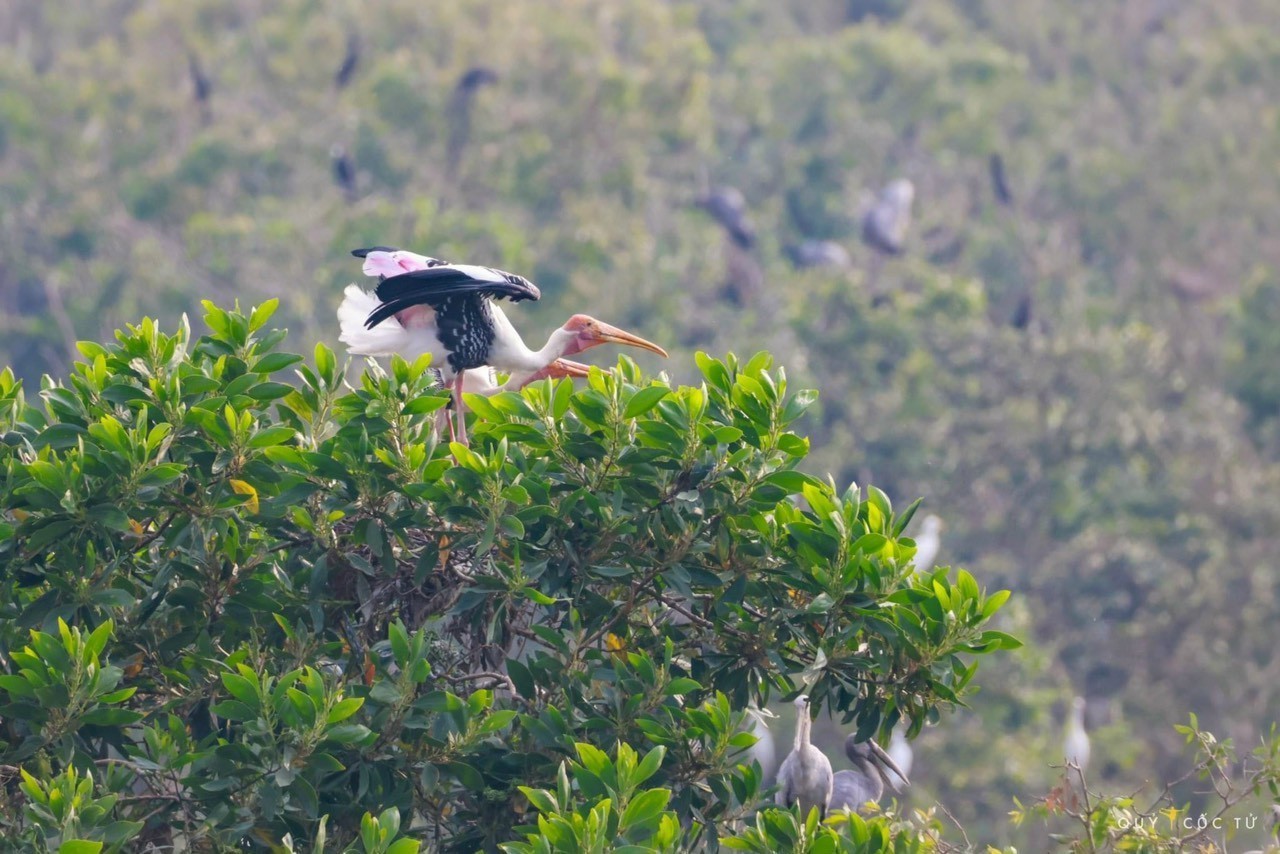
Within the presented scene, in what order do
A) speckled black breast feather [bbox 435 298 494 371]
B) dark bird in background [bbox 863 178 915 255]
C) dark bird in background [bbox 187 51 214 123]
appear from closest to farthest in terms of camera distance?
speckled black breast feather [bbox 435 298 494 371], dark bird in background [bbox 863 178 915 255], dark bird in background [bbox 187 51 214 123]

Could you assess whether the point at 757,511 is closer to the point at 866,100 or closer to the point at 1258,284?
the point at 1258,284

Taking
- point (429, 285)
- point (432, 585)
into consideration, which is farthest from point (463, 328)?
point (432, 585)

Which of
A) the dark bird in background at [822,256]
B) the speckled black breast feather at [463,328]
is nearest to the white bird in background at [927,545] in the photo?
the dark bird in background at [822,256]

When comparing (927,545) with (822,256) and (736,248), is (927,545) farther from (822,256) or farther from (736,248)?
(736,248)

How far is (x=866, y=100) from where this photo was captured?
21.5m

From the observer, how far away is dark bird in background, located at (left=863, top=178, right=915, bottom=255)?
17344 millimetres

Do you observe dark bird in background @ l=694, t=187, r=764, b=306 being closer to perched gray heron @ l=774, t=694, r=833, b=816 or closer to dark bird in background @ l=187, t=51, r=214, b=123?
dark bird in background @ l=187, t=51, r=214, b=123

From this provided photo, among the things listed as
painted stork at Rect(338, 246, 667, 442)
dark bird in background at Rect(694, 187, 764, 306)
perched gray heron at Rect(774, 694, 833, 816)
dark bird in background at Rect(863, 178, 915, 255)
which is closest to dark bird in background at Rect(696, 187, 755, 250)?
dark bird in background at Rect(694, 187, 764, 306)

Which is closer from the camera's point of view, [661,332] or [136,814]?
[136,814]

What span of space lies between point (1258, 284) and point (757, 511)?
1427 cm

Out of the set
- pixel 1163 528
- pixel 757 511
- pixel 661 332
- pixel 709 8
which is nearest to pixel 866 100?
pixel 709 8

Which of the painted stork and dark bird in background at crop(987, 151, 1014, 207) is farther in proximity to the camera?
dark bird in background at crop(987, 151, 1014, 207)

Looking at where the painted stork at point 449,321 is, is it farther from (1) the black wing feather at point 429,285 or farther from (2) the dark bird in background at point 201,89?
(2) the dark bird in background at point 201,89

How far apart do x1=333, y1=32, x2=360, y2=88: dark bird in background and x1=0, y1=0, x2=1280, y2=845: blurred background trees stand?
0.54 feet
